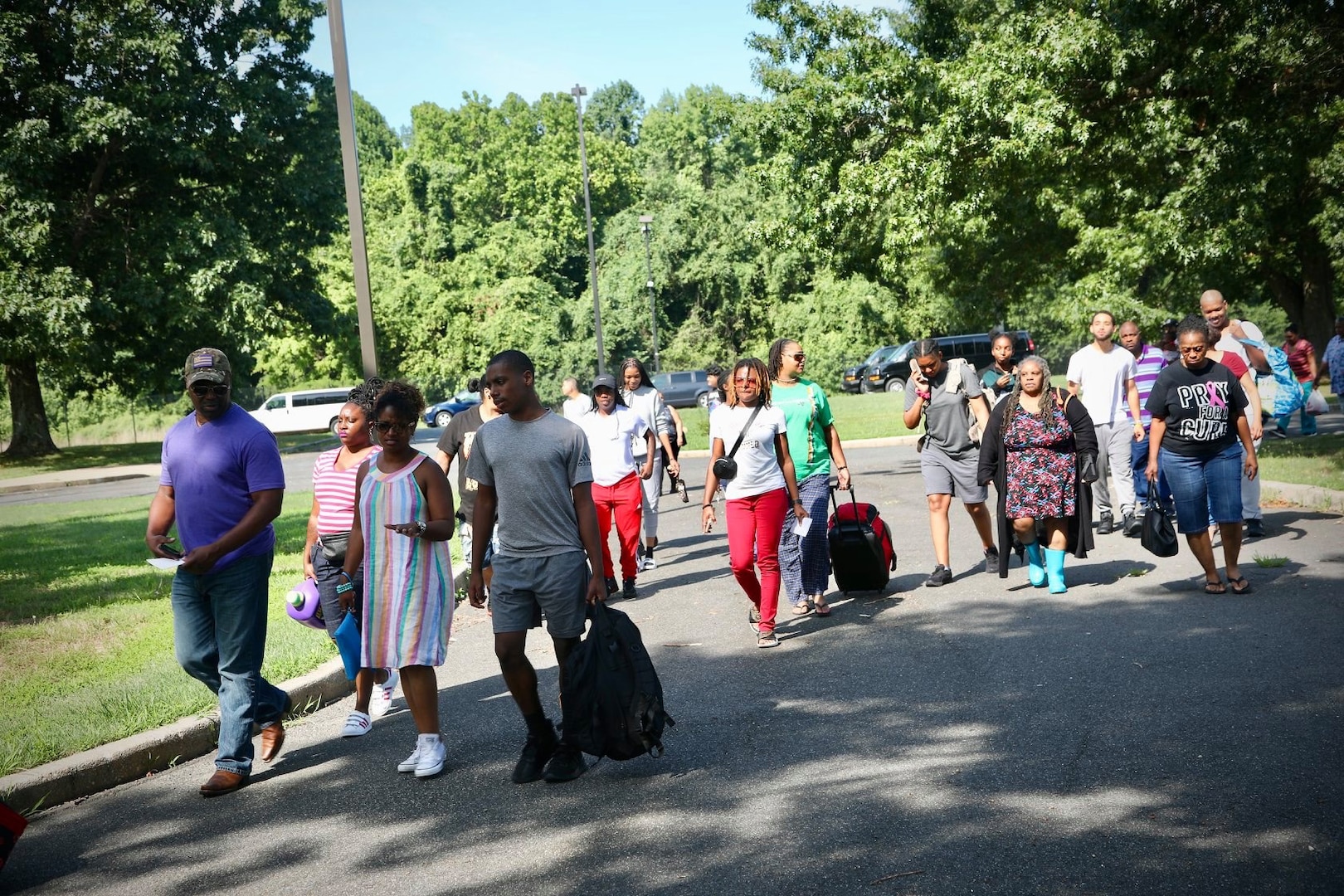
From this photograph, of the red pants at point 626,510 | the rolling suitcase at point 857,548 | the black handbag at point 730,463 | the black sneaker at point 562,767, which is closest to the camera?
the black sneaker at point 562,767

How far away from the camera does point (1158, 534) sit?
336 inches

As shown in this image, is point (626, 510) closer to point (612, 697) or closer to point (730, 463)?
point (730, 463)

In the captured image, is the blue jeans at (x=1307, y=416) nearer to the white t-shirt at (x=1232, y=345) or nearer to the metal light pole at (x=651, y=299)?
the white t-shirt at (x=1232, y=345)

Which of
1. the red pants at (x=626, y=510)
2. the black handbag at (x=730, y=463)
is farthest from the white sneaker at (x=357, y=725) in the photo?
the red pants at (x=626, y=510)

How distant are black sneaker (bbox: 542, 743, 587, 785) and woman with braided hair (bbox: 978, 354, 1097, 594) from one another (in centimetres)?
435

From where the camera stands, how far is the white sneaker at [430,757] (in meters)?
5.56

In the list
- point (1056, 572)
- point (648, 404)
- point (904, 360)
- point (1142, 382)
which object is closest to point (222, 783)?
point (1056, 572)

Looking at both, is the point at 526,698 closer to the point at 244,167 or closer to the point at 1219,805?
the point at 1219,805

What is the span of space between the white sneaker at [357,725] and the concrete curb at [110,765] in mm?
718

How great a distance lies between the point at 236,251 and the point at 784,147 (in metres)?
21.9

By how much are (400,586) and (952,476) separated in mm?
5062

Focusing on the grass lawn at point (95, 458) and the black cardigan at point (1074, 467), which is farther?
the grass lawn at point (95, 458)

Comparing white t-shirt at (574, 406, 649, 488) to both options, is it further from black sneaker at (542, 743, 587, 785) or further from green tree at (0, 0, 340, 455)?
green tree at (0, 0, 340, 455)

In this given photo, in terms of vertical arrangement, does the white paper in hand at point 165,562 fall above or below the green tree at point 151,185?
below
